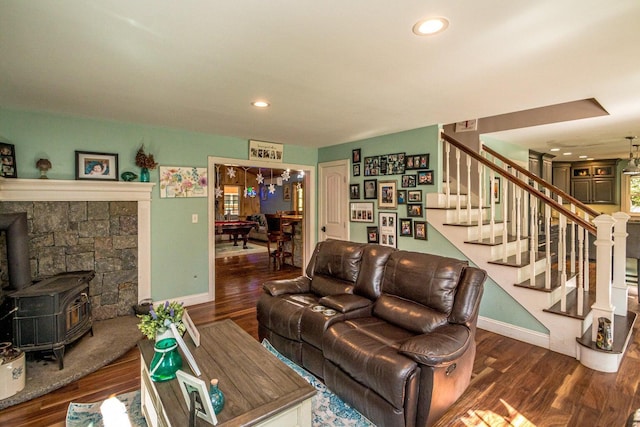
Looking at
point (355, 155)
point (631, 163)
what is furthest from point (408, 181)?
point (631, 163)

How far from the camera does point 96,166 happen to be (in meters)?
3.63

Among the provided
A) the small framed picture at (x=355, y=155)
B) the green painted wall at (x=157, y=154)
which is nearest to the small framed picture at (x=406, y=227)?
the small framed picture at (x=355, y=155)

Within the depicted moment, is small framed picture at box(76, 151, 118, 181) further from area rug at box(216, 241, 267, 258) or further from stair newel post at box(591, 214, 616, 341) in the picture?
stair newel post at box(591, 214, 616, 341)

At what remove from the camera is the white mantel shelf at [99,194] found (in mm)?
3164

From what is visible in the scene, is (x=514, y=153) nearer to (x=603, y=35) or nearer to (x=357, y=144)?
(x=357, y=144)

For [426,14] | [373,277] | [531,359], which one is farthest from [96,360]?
[531,359]

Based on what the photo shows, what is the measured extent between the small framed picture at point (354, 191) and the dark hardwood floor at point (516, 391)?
8.35 ft

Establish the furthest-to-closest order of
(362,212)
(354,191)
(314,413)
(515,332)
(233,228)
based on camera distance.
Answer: (233,228) → (354,191) → (362,212) → (515,332) → (314,413)

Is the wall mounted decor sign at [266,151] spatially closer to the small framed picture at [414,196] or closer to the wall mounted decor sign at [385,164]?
the wall mounted decor sign at [385,164]

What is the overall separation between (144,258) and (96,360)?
144 centimetres

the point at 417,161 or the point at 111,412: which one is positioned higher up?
the point at 417,161

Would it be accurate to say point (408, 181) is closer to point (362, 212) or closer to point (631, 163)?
point (362, 212)

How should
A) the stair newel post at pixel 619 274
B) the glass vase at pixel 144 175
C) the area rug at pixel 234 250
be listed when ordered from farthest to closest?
the area rug at pixel 234 250 < the glass vase at pixel 144 175 < the stair newel post at pixel 619 274

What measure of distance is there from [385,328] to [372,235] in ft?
8.32
